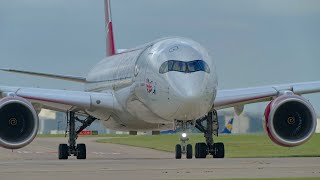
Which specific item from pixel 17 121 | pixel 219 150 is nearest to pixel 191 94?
pixel 219 150

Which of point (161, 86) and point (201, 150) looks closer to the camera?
point (161, 86)

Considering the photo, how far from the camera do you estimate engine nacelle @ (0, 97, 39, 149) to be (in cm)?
3238

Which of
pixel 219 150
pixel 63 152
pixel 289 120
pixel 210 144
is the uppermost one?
pixel 289 120

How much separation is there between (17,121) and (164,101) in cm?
500

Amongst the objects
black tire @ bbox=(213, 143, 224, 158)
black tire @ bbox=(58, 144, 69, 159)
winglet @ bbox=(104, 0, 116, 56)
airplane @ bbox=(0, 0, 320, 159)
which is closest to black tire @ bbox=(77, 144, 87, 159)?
airplane @ bbox=(0, 0, 320, 159)

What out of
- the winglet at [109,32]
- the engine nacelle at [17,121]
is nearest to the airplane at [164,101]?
the engine nacelle at [17,121]

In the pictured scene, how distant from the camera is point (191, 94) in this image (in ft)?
101

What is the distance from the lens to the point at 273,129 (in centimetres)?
3356

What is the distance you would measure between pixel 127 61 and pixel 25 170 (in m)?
13.8

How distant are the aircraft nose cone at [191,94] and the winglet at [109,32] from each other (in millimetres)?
14956

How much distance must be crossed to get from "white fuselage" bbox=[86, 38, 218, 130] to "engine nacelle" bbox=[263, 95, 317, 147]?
8.51 feet

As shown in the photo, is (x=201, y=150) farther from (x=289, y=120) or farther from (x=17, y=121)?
(x=17, y=121)

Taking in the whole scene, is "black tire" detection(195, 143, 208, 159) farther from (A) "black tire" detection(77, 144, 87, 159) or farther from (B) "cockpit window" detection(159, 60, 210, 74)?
(A) "black tire" detection(77, 144, 87, 159)

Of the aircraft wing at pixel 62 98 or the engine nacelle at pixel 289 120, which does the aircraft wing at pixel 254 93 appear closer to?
the engine nacelle at pixel 289 120
